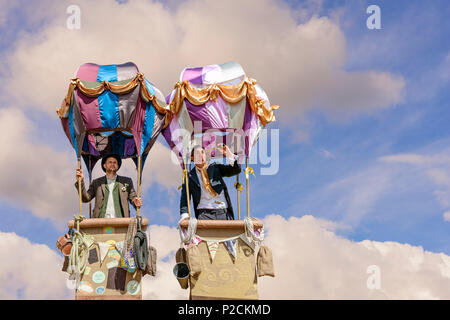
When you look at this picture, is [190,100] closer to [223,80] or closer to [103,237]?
[223,80]

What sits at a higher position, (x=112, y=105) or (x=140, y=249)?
(x=112, y=105)

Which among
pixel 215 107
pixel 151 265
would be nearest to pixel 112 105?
pixel 215 107

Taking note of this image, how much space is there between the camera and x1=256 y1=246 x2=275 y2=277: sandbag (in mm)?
11609

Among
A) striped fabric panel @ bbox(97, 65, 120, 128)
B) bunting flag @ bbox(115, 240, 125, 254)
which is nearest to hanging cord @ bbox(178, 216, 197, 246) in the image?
bunting flag @ bbox(115, 240, 125, 254)

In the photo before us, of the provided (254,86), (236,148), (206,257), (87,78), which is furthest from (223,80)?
(206,257)

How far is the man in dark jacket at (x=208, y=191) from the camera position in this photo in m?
12.2

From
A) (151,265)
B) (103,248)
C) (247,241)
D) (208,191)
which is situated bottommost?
(151,265)

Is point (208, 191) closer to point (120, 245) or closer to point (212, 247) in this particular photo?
point (212, 247)

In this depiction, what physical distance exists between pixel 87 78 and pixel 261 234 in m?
4.30

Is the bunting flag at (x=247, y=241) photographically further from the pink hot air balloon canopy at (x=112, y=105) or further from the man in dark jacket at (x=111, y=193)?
the pink hot air balloon canopy at (x=112, y=105)

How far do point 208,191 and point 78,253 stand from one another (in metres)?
2.58

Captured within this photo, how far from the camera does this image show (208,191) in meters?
12.2

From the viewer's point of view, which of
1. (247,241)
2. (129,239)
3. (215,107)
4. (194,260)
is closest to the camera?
(194,260)

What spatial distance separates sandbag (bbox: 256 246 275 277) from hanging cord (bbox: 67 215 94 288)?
2.97 metres
